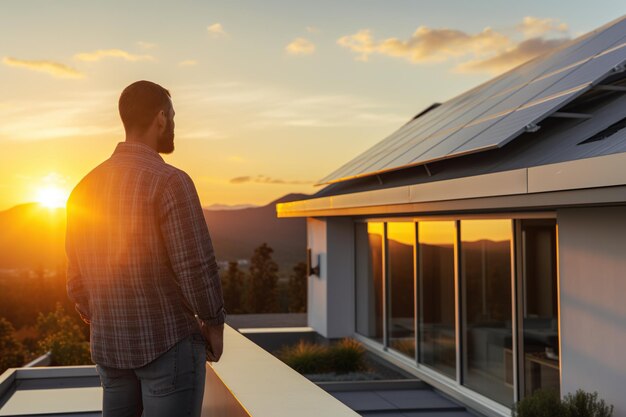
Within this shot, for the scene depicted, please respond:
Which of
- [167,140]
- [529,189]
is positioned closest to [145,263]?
[167,140]

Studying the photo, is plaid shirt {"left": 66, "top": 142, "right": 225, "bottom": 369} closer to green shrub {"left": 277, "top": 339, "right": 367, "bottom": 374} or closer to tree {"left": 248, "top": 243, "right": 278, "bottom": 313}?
green shrub {"left": 277, "top": 339, "right": 367, "bottom": 374}

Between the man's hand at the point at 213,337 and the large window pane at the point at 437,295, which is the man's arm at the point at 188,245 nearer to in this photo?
the man's hand at the point at 213,337

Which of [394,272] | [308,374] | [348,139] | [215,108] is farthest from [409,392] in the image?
[348,139]

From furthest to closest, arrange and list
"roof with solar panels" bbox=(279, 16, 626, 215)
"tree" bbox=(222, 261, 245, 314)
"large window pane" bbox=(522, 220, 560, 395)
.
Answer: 1. "tree" bbox=(222, 261, 245, 314)
2. "large window pane" bbox=(522, 220, 560, 395)
3. "roof with solar panels" bbox=(279, 16, 626, 215)

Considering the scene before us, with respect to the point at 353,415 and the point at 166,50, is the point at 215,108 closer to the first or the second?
the point at 166,50

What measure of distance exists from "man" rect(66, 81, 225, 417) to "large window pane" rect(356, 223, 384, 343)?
10667 millimetres

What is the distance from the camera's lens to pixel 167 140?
9.00 ft

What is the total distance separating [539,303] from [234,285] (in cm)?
2993

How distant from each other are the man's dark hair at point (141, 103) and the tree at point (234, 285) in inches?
1368

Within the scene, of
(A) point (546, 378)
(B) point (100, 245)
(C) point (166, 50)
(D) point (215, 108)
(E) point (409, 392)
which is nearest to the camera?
(B) point (100, 245)

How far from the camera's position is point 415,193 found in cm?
888

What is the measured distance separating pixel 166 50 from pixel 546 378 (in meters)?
10.2

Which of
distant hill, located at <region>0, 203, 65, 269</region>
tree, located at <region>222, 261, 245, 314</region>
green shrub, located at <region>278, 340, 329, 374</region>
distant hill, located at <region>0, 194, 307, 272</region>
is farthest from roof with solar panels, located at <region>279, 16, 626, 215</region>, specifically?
distant hill, located at <region>0, 203, 65, 269</region>

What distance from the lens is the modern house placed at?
6703 mm
